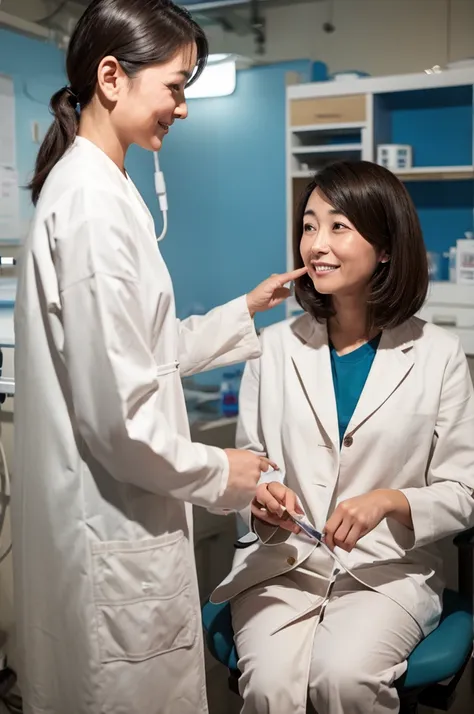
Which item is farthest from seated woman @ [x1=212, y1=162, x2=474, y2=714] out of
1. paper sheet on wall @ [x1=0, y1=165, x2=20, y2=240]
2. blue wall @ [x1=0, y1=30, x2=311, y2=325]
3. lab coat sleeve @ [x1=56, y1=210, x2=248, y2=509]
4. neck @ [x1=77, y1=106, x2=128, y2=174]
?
blue wall @ [x1=0, y1=30, x2=311, y2=325]

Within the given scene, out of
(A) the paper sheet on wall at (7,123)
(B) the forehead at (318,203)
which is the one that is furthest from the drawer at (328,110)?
(B) the forehead at (318,203)

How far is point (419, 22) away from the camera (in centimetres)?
275

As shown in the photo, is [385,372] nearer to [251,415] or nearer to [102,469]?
[251,415]

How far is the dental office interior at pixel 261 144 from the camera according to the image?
2248 mm

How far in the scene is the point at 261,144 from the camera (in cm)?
297

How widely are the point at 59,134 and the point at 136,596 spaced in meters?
0.71

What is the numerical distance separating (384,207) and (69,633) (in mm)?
1001

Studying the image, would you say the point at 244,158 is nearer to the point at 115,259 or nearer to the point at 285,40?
the point at 285,40

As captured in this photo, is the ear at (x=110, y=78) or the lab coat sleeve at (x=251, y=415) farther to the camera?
the lab coat sleeve at (x=251, y=415)

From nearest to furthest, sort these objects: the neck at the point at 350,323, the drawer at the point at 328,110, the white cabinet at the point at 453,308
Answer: the neck at the point at 350,323 < the white cabinet at the point at 453,308 < the drawer at the point at 328,110

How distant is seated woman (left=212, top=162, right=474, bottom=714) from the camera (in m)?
1.48

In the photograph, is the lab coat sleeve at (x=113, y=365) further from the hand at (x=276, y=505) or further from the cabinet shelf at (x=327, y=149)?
the cabinet shelf at (x=327, y=149)

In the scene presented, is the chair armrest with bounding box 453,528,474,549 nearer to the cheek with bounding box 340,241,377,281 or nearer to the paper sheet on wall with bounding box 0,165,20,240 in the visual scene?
the cheek with bounding box 340,241,377,281

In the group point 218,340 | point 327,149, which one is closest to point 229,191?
point 327,149
